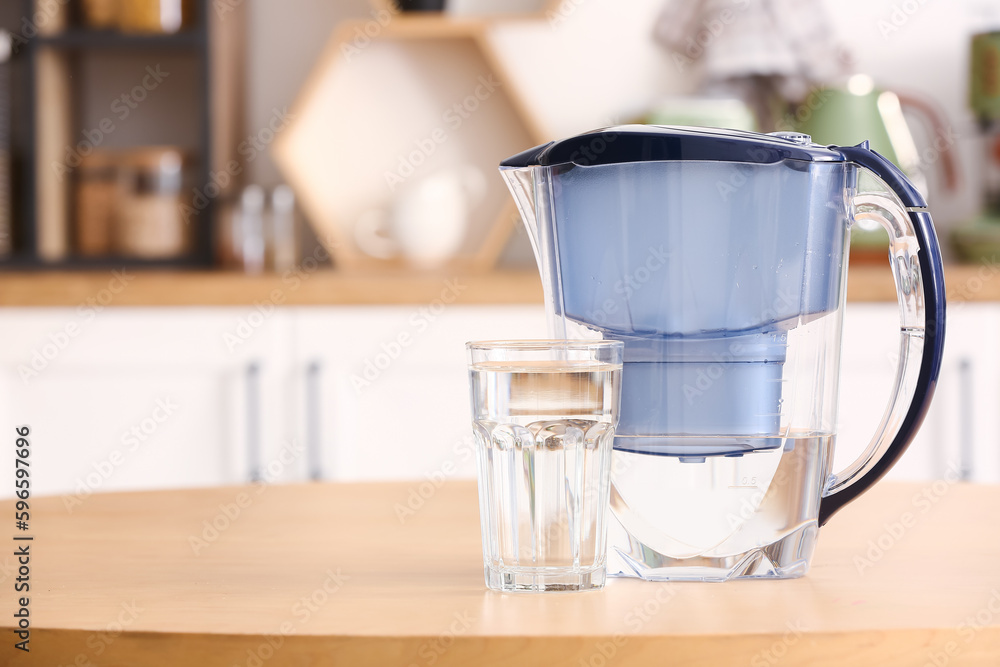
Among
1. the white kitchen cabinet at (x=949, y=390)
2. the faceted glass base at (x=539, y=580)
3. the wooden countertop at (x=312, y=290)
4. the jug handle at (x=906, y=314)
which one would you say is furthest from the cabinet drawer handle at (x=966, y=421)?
the faceted glass base at (x=539, y=580)

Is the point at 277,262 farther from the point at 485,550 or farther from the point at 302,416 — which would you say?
the point at 485,550

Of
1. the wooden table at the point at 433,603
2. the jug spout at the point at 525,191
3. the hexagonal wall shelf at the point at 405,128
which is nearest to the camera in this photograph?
the wooden table at the point at 433,603

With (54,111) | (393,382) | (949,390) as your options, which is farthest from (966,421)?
(54,111)

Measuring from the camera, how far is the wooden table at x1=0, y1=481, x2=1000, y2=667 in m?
0.38

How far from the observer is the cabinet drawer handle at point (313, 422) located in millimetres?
1696

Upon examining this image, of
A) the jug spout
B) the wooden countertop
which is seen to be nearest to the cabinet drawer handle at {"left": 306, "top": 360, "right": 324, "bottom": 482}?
the wooden countertop

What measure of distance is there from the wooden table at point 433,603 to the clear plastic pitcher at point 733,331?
3cm

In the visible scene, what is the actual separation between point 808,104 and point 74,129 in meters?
1.44

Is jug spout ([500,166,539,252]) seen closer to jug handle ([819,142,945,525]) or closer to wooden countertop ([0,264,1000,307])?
jug handle ([819,142,945,525])

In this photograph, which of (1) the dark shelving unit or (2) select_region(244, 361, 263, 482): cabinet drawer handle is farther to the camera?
(1) the dark shelving unit

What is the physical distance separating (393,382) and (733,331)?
1245 millimetres

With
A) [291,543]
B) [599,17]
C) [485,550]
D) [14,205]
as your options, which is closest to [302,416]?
[14,205]

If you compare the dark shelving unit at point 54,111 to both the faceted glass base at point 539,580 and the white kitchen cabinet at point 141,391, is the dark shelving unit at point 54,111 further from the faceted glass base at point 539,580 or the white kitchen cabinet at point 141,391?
the faceted glass base at point 539,580

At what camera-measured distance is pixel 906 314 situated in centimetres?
50
